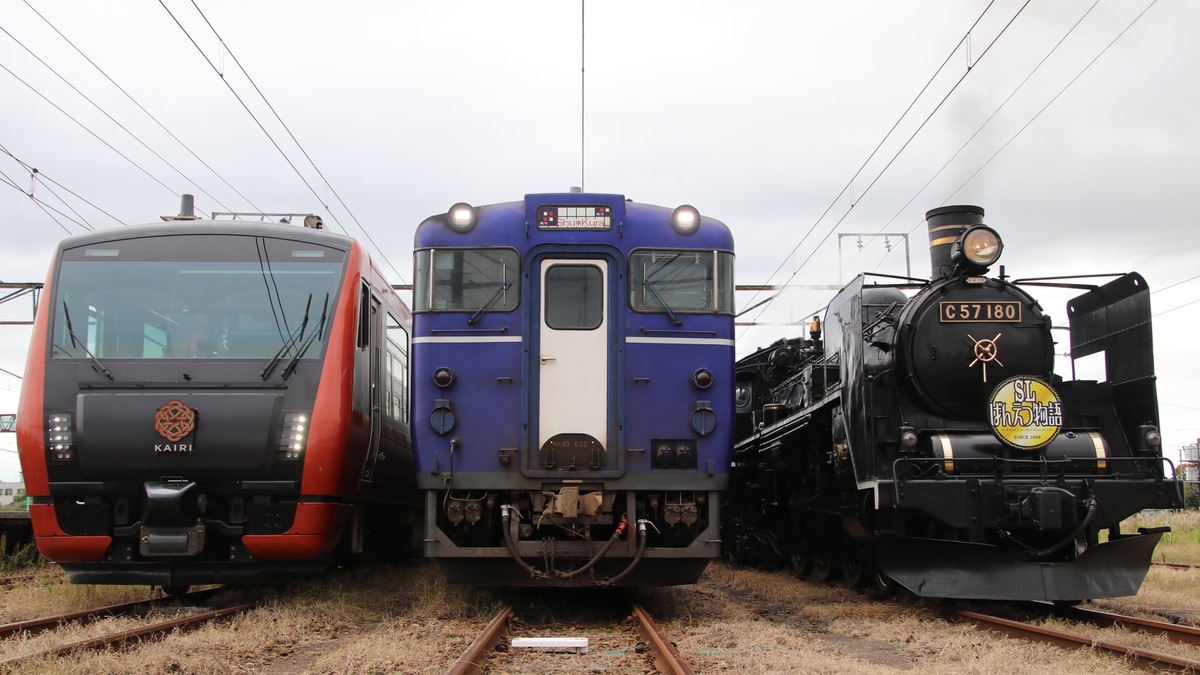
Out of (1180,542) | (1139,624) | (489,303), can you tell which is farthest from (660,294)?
(1180,542)

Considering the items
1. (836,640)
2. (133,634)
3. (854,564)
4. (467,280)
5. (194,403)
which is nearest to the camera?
(133,634)

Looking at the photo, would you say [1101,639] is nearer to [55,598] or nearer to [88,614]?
[88,614]

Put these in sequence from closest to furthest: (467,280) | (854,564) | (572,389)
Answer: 1. (572,389)
2. (467,280)
3. (854,564)

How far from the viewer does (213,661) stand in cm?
573

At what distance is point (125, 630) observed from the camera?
646 centimetres

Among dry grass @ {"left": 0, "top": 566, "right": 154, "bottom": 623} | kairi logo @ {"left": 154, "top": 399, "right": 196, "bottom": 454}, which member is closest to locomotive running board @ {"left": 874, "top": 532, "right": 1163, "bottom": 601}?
kairi logo @ {"left": 154, "top": 399, "right": 196, "bottom": 454}

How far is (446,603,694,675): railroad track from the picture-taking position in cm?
549

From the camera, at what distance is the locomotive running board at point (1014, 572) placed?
25.6 ft

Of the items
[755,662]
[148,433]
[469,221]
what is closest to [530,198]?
[469,221]

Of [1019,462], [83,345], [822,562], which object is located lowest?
[822,562]

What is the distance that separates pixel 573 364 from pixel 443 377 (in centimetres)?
101

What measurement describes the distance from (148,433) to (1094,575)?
283 inches

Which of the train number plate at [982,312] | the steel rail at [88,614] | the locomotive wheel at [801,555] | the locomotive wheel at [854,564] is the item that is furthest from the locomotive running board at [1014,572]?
the steel rail at [88,614]

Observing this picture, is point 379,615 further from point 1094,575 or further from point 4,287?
point 4,287
